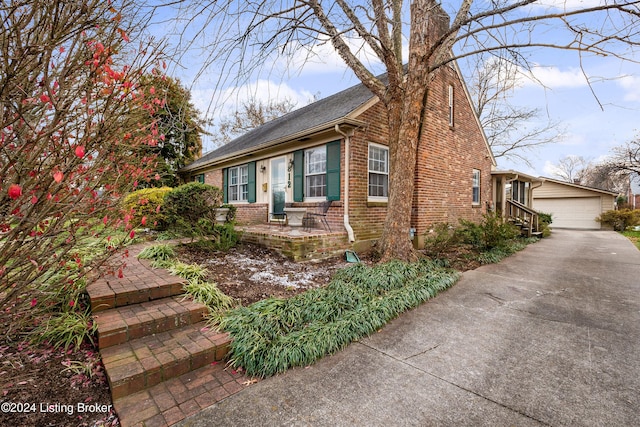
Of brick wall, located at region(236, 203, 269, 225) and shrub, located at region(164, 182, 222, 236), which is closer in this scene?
shrub, located at region(164, 182, 222, 236)

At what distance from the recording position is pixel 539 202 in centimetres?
2055

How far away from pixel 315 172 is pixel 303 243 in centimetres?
261

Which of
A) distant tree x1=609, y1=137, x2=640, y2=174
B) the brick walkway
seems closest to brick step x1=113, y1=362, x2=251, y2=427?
the brick walkway

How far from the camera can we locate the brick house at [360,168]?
22.6 ft

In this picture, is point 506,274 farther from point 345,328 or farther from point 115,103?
point 115,103

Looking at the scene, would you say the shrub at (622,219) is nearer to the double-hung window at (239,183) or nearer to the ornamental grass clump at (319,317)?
the ornamental grass clump at (319,317)

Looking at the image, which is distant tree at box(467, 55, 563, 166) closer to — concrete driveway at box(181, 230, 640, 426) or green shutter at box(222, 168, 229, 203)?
green shutter at box(222, 168, 229, 203)

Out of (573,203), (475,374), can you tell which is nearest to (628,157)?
(573,203)

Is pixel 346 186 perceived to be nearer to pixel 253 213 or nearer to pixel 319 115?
pixel 319 115

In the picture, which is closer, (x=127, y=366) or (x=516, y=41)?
(x=127, y=366)

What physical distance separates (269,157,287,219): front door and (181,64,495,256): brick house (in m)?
0.03

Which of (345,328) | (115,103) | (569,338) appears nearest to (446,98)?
(569,338)

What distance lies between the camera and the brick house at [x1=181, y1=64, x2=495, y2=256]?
6.89 metres

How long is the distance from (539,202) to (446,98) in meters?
16.4
